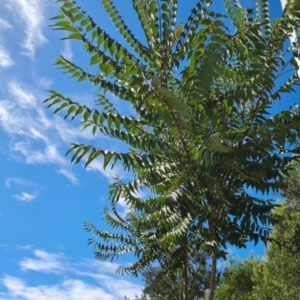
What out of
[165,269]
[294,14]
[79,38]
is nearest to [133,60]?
[79,38]

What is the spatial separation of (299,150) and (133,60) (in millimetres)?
2045

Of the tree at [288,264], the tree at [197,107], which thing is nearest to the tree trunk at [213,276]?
the tree at [197,107]

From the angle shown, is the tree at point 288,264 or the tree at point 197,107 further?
the tree at point 288,264

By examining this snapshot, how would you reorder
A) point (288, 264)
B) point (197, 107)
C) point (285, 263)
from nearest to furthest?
point (197, 107) < point (288, 264) < point (285, 263)

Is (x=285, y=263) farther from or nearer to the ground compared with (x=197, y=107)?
farther from the ground

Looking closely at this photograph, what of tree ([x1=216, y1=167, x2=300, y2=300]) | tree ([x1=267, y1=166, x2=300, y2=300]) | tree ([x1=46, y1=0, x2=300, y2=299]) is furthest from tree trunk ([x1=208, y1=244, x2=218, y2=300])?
tree ([x1=267, y1=166, x2=300, y2=300])

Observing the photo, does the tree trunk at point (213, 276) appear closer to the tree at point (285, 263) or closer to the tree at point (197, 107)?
the tree at point (197, 107)

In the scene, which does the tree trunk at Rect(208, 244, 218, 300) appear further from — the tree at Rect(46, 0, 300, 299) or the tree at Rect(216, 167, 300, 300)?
the tree at Rect(216, 167, 300, 300)

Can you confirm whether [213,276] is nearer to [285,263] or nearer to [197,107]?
[197,107]

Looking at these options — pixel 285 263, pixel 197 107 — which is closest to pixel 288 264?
pixel 285 263

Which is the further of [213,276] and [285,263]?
[285,263]

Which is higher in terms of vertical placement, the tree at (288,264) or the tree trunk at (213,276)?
the tree at (288,264)

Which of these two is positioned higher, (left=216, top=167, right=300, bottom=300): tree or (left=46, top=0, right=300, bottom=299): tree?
(left=216, top=167, right=300, bottom=300): tree

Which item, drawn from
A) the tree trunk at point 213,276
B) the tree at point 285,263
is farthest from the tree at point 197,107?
the tree at point 285,263
